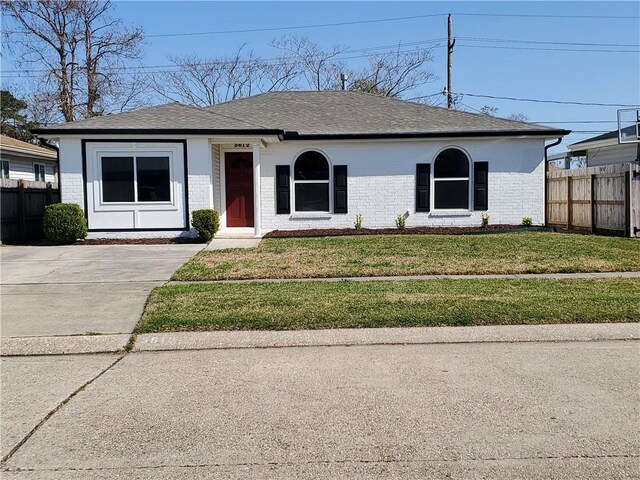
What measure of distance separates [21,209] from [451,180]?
43.5 feet

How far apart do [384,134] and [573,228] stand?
22.4 feet

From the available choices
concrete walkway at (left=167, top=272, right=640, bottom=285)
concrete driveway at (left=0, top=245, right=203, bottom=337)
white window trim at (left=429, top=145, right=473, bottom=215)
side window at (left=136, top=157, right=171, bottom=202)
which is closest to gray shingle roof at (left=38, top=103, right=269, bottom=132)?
side window at (left=136, top=157, right=171, bottom=202)

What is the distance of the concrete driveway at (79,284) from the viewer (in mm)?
7621

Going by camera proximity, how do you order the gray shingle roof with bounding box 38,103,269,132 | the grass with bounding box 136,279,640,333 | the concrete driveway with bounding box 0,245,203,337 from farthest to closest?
the gray shingle roof with bounding box 38,103,269,132 < the concrete driveway with bounding box 0,245,203,337 < the grass with bounding box 136,279,640,333

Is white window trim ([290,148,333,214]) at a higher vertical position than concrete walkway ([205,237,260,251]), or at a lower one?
higher

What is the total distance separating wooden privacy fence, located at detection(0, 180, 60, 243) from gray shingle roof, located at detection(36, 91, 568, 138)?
2.34 meters

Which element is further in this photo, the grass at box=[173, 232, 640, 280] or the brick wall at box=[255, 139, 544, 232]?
the brick wall at box=[255, 139, 544, 232]

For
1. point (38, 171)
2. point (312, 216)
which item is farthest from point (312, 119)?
point (38, 171)

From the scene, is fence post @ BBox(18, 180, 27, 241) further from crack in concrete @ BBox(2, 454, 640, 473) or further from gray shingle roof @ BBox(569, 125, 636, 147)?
gray shingle roof @ BBox(569, 125, 636, 147)

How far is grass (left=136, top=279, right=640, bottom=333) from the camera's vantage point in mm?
7309

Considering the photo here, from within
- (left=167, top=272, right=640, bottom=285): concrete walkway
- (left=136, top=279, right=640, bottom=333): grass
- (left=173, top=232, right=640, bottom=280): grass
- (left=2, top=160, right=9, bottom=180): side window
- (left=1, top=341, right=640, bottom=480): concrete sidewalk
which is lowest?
(left=1, top=341, right=640, bottom=480): concrete sidewalk

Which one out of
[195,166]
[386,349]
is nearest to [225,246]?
[195,166]

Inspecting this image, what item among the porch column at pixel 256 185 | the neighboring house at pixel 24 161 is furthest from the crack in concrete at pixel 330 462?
the neighboring house at pixel 24 161

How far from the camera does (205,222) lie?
16062 millimetres
